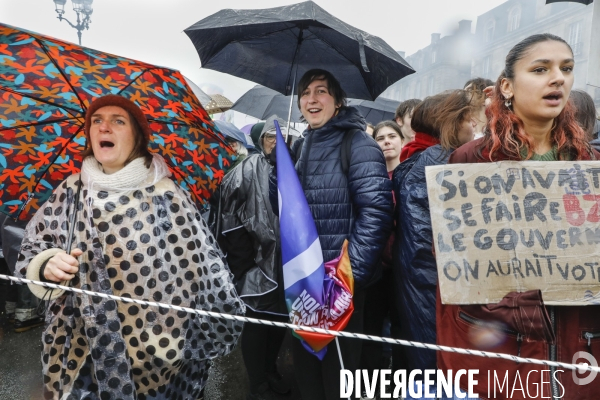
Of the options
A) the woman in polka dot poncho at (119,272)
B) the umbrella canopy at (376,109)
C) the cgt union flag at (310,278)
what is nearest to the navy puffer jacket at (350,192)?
the cgt union flag at (310,278)

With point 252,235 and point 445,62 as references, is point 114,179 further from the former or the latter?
point 445,62

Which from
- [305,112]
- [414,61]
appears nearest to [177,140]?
[305,112]

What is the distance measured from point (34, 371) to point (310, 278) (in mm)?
2944

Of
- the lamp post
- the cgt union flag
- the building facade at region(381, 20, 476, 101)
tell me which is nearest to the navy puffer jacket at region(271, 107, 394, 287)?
the cgt union flag

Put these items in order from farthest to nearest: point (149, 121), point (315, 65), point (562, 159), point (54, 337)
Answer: point (315, 65), point (149, 121), point (54, 337), point (562, 159)

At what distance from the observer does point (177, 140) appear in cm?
235

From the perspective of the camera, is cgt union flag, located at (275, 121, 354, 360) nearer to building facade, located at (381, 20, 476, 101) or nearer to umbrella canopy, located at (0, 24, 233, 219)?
umbrella canopy, located at (0, 24, 233, 219)

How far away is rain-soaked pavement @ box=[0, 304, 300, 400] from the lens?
10.6 feet

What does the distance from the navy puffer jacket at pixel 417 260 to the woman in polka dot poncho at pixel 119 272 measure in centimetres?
99

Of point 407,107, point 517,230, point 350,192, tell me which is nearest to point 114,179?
point 350,192

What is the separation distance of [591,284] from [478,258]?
0.35 m

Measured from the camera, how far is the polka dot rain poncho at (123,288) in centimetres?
185

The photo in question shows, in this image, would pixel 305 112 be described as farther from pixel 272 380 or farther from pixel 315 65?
pixel 272 380

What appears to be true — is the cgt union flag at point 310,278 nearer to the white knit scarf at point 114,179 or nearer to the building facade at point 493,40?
the white knit scarf at point 114,179
